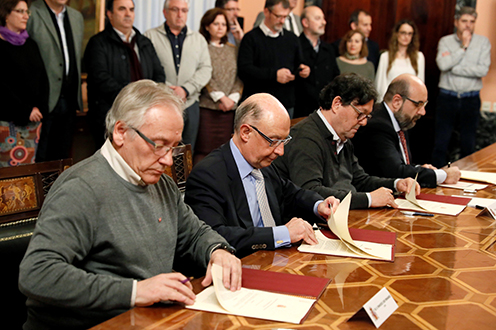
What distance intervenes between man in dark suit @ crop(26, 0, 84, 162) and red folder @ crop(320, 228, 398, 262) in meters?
2.65

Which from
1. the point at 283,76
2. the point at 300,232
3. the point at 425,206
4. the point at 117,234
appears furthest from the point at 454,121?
the point at 117,234

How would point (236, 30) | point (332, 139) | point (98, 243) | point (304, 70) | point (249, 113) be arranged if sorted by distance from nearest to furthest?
1. point (98, 243)
2. point (249, 113)
3. point (332, 139)
4. point (304, 70)
5. point (236, 30)

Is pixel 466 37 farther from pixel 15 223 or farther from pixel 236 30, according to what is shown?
pixel 15 223

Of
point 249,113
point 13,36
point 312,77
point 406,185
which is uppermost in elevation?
point 13,36

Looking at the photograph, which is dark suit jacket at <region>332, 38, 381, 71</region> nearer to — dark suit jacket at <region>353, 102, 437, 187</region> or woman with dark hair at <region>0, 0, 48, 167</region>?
dark suit jacket at <region>353, 102, 437, 187</region>

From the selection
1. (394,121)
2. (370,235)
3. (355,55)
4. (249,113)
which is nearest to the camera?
(370,235)

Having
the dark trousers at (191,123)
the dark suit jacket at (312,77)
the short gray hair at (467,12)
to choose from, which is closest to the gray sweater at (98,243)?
the dark trousers at (191,123)

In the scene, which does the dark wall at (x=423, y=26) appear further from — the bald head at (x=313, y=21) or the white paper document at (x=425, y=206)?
the white paper document at (x=425, y=206)

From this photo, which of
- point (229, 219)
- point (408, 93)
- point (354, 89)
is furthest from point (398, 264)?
point (408, 93)

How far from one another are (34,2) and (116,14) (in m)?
0.62

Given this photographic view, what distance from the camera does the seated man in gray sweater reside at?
1452mm

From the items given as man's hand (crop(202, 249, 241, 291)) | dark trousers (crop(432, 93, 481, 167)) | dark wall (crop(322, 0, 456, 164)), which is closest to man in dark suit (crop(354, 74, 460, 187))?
man's hand (crop(202, 249, 241, 291))

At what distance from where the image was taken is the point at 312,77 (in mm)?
5527

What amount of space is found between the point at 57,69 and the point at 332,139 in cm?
232
